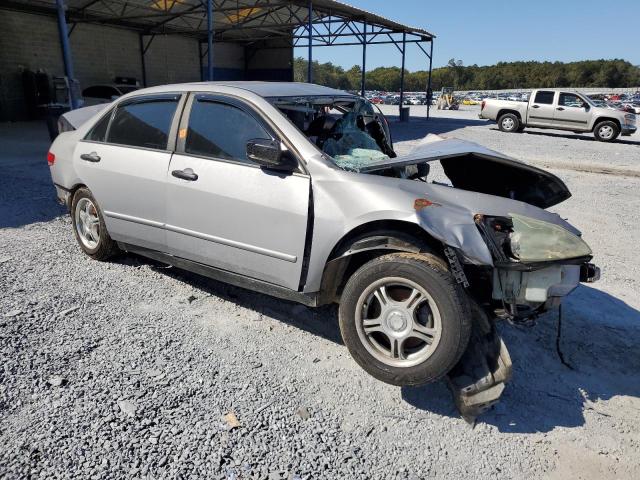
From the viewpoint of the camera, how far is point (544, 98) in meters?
18.8

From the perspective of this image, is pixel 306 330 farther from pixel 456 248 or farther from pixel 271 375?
pixel 456 248

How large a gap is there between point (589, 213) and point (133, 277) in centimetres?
593

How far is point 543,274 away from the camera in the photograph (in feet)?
8.61

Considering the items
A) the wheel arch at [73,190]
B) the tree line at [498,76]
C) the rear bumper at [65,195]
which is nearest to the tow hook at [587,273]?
the wheel arch at [73,190]

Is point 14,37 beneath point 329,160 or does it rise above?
above

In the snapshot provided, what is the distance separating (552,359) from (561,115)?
17.7 meters

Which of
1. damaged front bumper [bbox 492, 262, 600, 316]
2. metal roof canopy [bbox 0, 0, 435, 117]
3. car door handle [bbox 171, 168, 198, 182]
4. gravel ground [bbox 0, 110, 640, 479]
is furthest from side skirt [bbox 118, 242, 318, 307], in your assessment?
metal roof canopy [bbox 0, 0, 435, 117]

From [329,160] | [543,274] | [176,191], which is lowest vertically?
[543,274]

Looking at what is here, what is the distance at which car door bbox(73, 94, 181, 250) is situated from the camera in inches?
146

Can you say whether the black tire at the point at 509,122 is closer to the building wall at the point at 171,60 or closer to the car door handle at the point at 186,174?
the building wall at the point at 171,60

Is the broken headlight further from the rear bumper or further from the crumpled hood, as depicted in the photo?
the rear bumper

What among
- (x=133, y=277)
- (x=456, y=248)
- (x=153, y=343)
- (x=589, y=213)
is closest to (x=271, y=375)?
(x=153, y=343)

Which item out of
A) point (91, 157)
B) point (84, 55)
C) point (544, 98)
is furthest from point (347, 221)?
point (84, 55)

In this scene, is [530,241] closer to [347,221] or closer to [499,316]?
[499,316]
